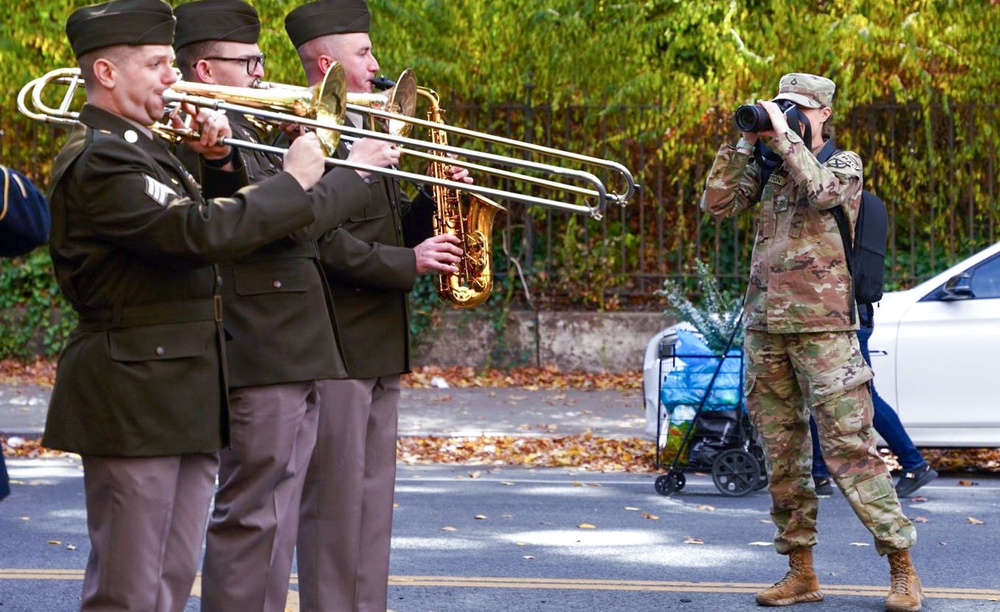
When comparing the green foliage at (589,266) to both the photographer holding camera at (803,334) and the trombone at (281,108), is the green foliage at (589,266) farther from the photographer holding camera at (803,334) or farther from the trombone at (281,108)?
the trombone at (281,108)

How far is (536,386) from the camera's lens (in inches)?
520

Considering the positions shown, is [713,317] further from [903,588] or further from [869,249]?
[903,588]

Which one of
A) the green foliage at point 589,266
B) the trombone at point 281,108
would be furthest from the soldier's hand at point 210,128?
the green foliage at point 589,266

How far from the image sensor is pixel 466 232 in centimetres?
519

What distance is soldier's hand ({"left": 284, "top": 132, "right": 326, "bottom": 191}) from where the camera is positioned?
13.1 feet

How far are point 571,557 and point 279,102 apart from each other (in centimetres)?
323

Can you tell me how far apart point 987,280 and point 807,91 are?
3743mm

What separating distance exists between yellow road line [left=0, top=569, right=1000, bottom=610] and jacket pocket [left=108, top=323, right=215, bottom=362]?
2.39m

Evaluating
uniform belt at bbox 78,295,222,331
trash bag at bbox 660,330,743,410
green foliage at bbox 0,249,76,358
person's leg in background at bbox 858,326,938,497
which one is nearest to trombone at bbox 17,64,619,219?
uniform belt at bbox 78,295,222,331

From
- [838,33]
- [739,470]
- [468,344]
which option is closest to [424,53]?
[468,344]

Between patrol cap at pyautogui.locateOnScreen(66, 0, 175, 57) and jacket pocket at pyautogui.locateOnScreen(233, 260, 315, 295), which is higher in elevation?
patrol cap at pyautogui.locateOnScreen(66, 0, 175, 57)

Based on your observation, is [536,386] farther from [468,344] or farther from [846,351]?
[846,351]

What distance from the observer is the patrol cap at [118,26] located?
12.1ft

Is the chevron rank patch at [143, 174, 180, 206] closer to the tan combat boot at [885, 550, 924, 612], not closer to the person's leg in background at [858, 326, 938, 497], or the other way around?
the tan combat boot at [885, 550, 924, 612]
